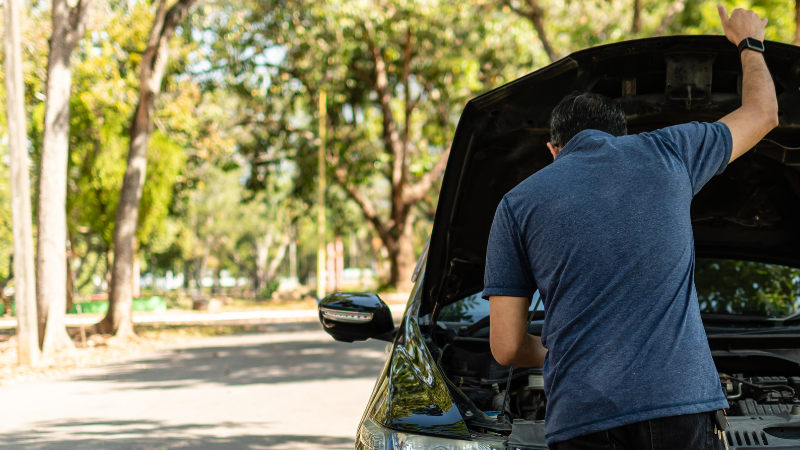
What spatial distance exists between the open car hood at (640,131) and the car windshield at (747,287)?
28 centimetres

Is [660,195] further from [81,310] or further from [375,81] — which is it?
[81,310]

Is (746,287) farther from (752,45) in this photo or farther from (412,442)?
(412,442)

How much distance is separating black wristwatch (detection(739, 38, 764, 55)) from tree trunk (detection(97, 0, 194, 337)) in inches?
530

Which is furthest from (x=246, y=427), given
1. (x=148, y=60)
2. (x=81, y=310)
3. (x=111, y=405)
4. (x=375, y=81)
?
(x=81, y=310)

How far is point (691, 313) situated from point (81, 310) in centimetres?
2773

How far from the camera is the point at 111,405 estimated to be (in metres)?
7.36

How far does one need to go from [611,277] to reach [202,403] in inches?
→ 252

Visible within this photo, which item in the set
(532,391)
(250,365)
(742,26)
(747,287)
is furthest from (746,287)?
(250,365)

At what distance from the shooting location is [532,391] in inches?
107

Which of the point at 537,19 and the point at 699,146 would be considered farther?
the point at 537,19

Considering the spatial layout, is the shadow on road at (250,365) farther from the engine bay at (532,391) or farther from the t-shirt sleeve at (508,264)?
the t-shirt sleeve at (508,264)

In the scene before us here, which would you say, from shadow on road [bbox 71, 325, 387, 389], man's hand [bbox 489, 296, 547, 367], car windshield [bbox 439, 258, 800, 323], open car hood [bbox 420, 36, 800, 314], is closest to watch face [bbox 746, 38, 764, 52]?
open car hood [bbox 420, 36, 800, 314]

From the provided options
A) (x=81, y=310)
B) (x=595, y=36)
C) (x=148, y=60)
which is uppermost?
(x=595, y=36)

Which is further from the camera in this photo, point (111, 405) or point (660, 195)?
point (111, 405)
